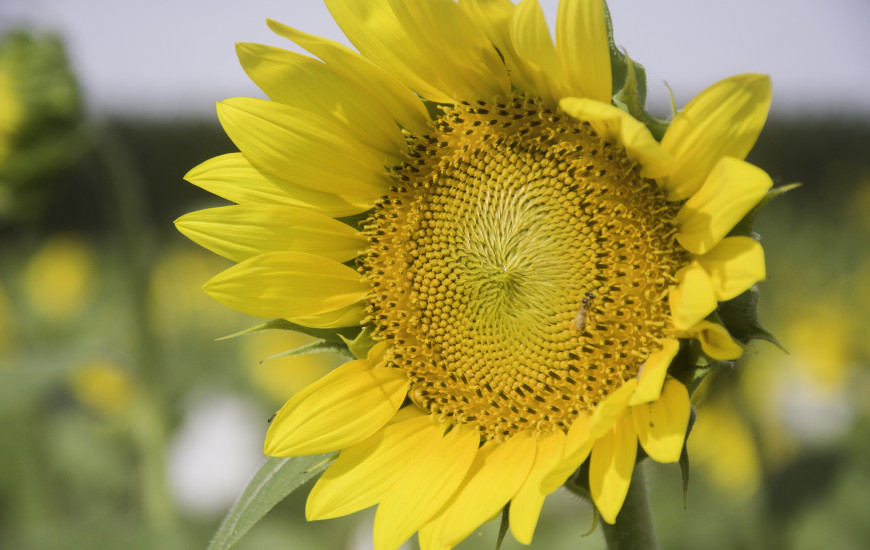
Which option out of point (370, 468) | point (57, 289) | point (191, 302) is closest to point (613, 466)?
point (370, 468)

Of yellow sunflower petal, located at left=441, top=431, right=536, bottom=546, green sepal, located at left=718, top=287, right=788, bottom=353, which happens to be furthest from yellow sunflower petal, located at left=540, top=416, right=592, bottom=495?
green sepal, located at left=718, top=287, right=788, bottom=353

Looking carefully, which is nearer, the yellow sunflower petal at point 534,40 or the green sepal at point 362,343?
the yellow sunflower petal at point 534,40

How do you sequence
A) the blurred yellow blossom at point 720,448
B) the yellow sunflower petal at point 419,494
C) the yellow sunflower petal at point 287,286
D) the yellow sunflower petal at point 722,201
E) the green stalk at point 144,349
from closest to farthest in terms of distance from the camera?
the yellow sunflower petal at point 722,201 < the yellow sunflower petal at point 419,494 < the yellow sunflower petal at point 287,286 < the green stalk at point 144,349 < the blurred yellow blossom at point 720,448

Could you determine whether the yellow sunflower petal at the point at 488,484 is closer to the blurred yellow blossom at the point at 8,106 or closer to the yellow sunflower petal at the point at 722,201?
the yellow sunflower petal at the point at 722,201

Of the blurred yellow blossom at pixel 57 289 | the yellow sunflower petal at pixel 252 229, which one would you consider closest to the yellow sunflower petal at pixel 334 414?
the yellow sunflower petal at pixel 252 229

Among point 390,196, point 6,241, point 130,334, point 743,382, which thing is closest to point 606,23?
point 390,196

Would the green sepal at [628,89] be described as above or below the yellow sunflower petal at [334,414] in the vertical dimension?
above
